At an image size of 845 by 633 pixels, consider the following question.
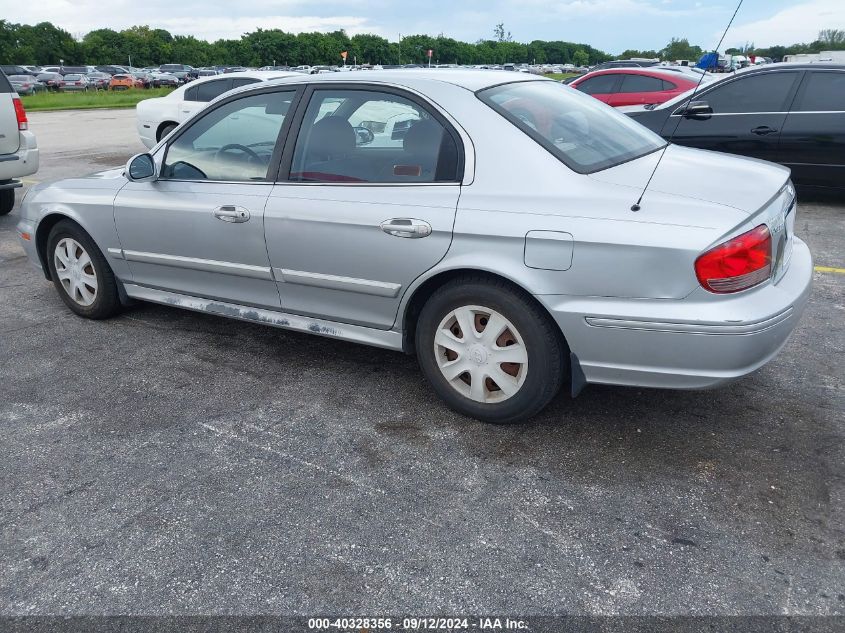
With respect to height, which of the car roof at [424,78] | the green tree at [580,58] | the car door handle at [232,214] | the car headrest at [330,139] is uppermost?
the car roof at [424,78]

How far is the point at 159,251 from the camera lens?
168 inches

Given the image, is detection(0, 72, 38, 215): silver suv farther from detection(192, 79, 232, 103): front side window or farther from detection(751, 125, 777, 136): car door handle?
detection(751, 125, 777, 136): car door handle

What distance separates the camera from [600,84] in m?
12.7

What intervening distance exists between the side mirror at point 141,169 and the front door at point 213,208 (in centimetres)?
6

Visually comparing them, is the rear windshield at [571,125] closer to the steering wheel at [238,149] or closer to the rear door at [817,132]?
the steering wheel at [238,149]

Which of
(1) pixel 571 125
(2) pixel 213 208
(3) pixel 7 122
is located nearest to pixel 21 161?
(3) pixel 7 122

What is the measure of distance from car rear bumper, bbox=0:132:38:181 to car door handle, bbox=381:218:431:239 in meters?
6.14

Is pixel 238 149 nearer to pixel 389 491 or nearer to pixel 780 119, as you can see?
pixel 389 491

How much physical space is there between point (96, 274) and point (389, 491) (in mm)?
2812

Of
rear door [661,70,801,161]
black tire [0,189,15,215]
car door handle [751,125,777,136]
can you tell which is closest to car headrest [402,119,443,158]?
rear door [661,70,801,161]

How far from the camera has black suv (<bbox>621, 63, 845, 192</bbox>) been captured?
7.43 meters

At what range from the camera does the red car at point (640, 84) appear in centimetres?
1191

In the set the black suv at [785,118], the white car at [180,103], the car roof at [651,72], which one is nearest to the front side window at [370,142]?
the black suv at [785,118]

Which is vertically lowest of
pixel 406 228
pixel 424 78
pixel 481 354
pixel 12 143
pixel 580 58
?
pixel 580 58
